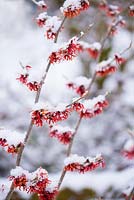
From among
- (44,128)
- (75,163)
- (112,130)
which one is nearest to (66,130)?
(75,163)

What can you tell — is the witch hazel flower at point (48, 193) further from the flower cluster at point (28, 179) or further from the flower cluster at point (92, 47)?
the flower cluster at point (92, 47)

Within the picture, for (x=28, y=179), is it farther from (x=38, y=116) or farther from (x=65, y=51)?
(x=65, y=51)

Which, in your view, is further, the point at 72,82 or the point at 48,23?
the point at 72,82

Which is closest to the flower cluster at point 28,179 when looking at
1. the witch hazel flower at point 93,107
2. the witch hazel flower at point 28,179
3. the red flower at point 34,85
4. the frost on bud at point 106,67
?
the witch hazel flower at point 28,179

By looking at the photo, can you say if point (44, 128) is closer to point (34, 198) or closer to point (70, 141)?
point (34, 198)

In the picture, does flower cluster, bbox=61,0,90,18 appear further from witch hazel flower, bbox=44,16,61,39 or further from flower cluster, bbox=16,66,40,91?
flower cluster, bbox=16,66,40,91

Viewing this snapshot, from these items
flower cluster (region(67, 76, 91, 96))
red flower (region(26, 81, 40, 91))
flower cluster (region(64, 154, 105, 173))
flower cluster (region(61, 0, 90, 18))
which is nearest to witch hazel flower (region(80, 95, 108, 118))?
flower cluster (region(67, 76, 91, 96))
